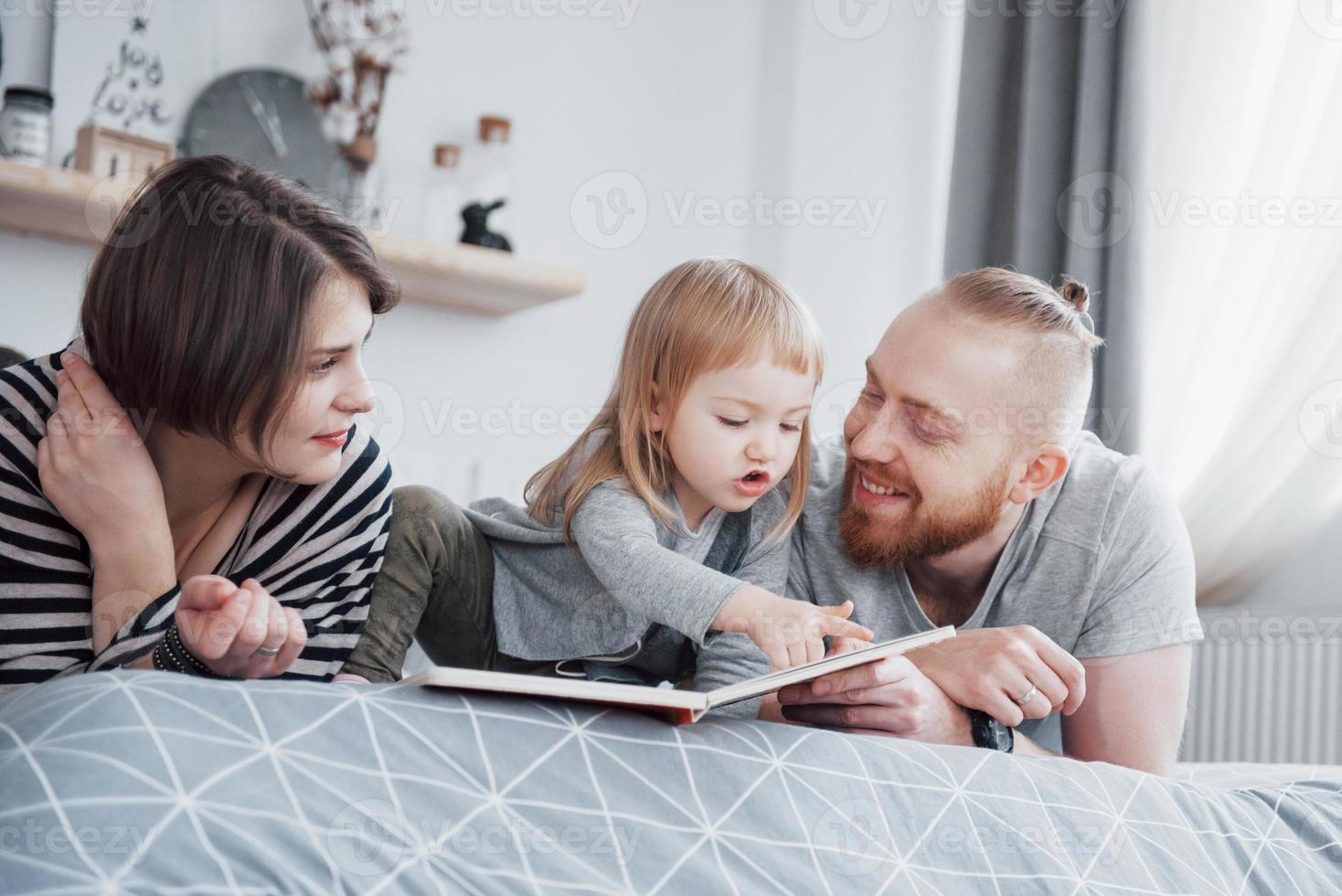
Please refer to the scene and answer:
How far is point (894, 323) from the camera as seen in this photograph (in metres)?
1.67

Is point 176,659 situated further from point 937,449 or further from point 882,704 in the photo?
point 937,449

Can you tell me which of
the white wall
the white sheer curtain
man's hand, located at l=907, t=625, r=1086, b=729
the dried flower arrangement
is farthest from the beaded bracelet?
the white sheer curtain

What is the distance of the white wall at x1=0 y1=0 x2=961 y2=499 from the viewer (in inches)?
122

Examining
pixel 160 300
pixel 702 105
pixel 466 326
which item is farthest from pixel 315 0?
pixel 160 300

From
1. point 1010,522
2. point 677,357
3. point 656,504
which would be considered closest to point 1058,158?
point 1010,522

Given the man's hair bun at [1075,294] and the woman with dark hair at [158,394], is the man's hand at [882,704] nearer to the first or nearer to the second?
the woman with dark hair at [158,394]

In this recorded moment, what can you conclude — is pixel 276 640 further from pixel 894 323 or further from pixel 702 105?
pixel 702 105

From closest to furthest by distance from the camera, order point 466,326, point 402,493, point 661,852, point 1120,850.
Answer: point 661,852
point 1120,850
point 402,493
point 466,326

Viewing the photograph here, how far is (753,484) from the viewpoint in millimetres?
1548

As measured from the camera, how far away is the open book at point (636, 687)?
913 millimetres

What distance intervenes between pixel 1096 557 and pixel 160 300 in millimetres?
1144

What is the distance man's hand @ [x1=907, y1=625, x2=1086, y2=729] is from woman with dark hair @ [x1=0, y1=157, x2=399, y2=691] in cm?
72

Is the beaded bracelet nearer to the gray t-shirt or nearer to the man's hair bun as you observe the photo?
the gray t-shirt

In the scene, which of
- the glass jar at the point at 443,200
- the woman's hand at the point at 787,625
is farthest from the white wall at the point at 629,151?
the woman's hand at the point at 787,625
